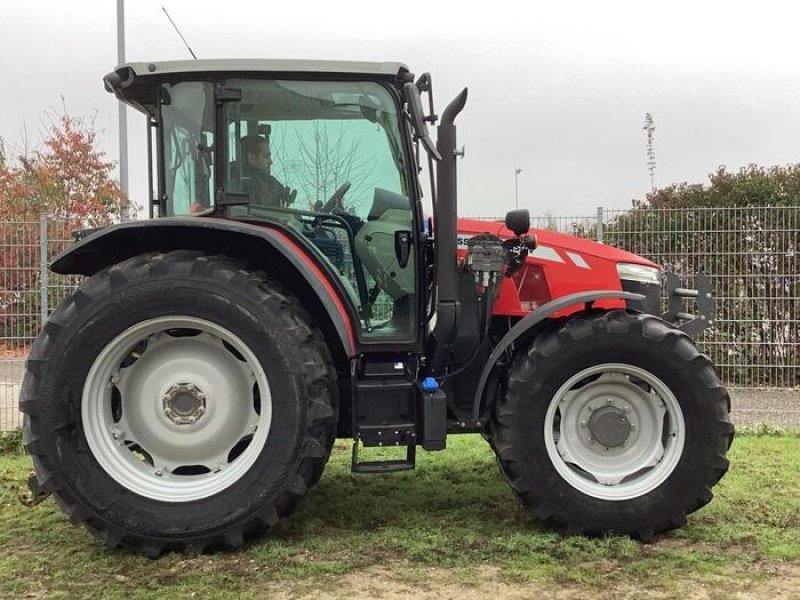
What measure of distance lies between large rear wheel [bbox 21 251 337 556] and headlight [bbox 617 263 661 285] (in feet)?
5.63

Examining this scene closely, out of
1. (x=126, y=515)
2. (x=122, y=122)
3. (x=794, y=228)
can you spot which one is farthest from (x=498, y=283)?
(x=122, y=122)

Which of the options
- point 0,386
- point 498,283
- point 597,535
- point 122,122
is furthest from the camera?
point 122,122

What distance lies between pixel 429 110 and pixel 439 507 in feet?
7.07

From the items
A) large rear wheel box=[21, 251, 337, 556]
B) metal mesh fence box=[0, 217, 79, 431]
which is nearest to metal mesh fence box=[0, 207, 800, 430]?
large rear wheel box=[21, 251, 337, 556]

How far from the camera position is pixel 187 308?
10.3ft

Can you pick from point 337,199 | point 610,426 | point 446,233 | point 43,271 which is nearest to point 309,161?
point 337,199

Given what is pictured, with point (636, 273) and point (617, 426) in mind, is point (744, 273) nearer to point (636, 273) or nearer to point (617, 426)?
point (636, 273)

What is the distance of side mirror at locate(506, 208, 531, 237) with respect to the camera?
355 cm

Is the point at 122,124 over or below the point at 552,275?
over

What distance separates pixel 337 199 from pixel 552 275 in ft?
4.03

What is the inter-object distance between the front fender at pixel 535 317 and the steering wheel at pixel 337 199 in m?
1.08

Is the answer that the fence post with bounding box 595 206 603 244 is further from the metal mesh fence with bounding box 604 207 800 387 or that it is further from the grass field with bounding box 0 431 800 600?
the grass field with bounding box 0 431 800 600

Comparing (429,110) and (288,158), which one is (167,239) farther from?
(429,110)

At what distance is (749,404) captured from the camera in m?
6.79
